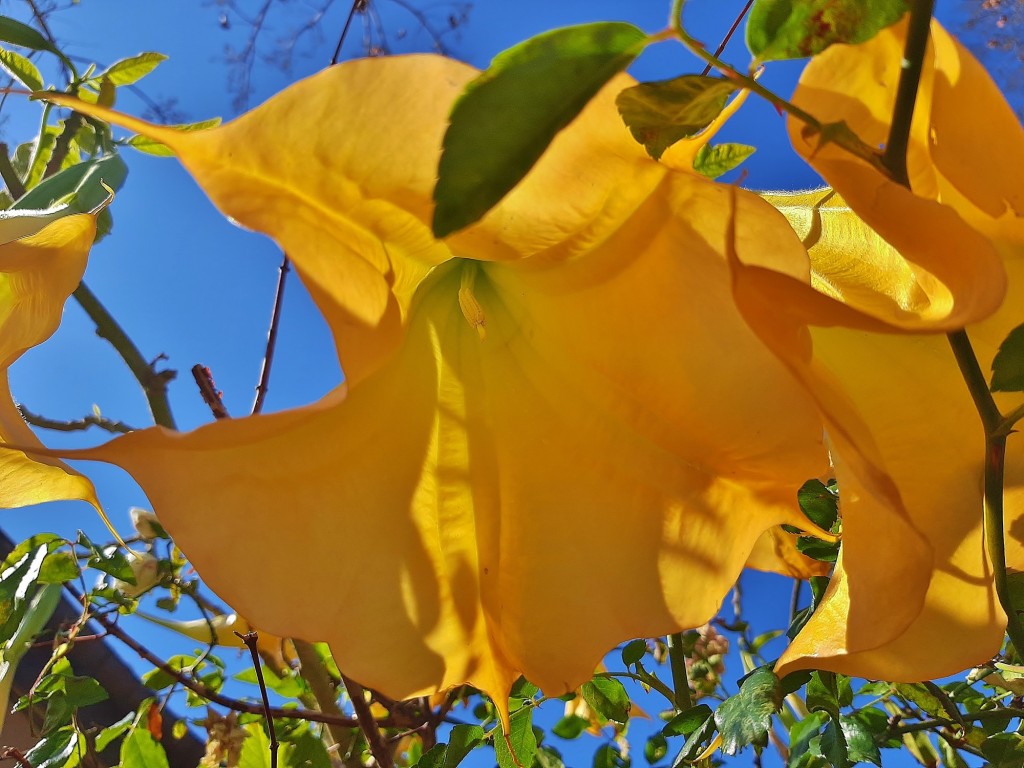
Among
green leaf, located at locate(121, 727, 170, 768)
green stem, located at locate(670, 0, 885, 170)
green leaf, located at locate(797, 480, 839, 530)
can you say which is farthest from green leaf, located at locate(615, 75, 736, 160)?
green leaf, located at locate(121, 727, 170, 768)

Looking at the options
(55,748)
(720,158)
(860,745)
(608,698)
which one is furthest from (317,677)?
(720,158)

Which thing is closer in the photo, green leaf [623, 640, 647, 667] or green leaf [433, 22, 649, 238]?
green leaf [433, 22, 649, 238]

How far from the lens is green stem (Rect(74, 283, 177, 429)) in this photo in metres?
0.97

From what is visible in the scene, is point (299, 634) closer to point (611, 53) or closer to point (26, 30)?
point (611, 53)

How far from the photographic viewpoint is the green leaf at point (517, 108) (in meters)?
0.23

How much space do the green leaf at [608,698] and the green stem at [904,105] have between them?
22.2 inches

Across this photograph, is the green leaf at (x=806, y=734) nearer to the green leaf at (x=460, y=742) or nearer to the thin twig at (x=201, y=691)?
the green leaf at (x=460, y=742)

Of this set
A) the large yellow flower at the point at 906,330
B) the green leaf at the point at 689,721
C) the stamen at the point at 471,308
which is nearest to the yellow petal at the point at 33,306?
the stamen at the point at 471,308

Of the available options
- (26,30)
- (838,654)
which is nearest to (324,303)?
(838,654)

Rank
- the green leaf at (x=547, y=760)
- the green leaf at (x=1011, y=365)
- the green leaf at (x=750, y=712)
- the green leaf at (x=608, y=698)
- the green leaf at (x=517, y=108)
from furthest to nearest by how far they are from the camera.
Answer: the green leaf at (x=547, y=760) < the green leaf at (x=608, y=698) < the green leaf at (x=750, y=712) < the green leaf at (x=1011, y=365) < the green leaf at (x=517, y=108)

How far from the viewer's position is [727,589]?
40 centimetres

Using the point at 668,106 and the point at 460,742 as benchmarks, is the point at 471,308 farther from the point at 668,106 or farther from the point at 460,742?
the point at 460,742

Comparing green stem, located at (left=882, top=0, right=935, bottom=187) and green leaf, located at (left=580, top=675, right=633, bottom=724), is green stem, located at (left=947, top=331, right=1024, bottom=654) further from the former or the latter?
green leaf, located at (left=580, top=675, right=633, bottom=724)

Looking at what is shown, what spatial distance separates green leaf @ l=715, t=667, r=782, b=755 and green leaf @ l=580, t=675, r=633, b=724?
0.24m
